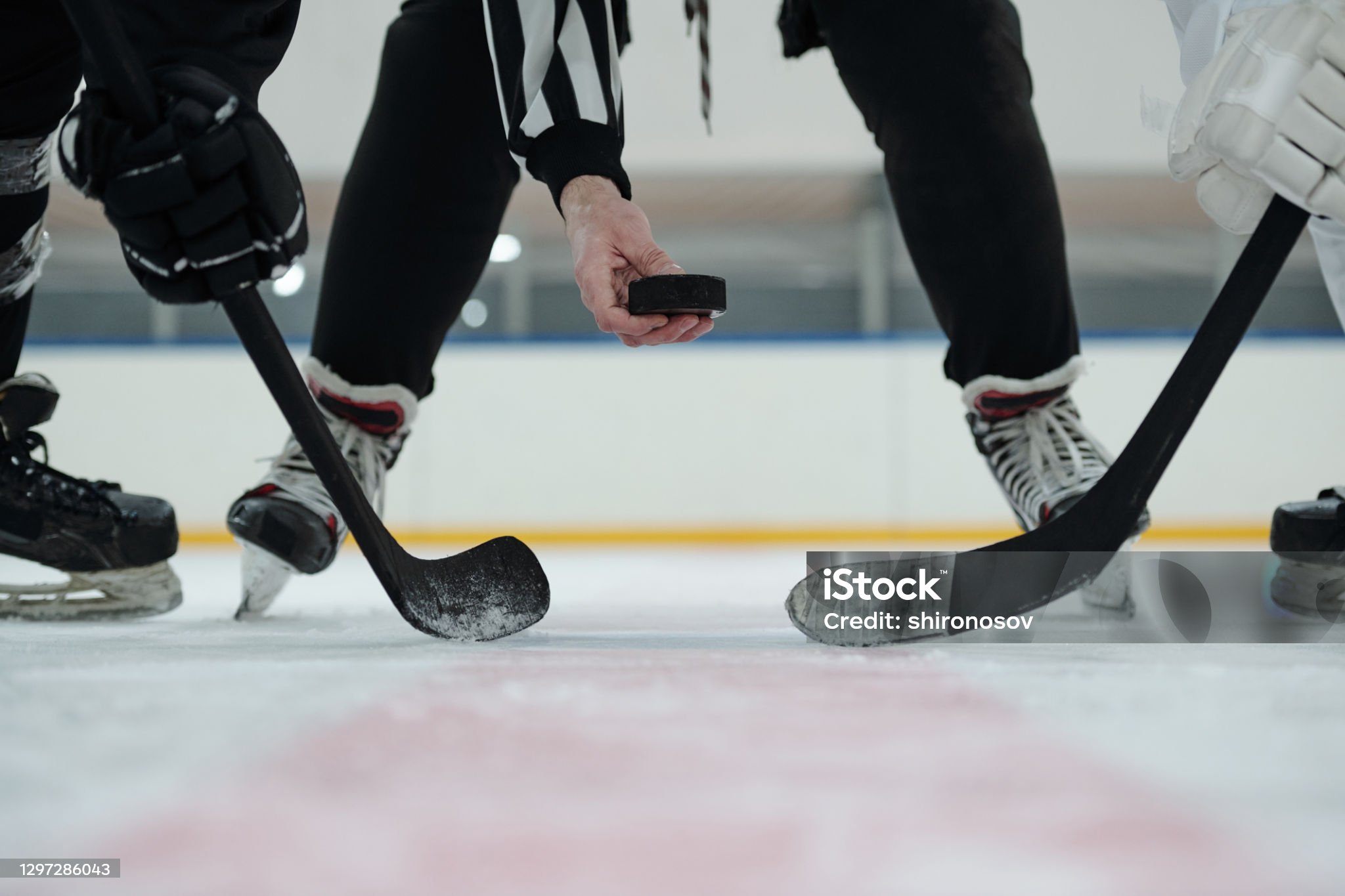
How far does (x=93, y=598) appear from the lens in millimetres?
889

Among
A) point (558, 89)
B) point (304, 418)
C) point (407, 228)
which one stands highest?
point (558, 89)

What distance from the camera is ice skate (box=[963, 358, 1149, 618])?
2.74 ft

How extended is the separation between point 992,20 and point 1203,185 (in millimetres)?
341

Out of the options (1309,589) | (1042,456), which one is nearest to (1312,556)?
(1309,589)

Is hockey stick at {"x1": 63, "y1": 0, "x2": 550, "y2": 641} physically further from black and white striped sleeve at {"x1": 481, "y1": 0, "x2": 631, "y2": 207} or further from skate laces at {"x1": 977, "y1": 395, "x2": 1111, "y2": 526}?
skate laces at {"x1": 977, "y1": 395, "x2": 1111, "y2": 526}

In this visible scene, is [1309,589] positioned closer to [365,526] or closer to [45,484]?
[365,526]

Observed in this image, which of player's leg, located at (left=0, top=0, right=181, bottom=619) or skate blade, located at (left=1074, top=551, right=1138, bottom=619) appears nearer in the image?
skate blade, located at (left=1074, top=551, right=1138, bottom=619)

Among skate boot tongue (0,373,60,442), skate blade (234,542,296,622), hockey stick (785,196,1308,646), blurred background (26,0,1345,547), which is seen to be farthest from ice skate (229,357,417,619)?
blurred background (26,0,1345,547)

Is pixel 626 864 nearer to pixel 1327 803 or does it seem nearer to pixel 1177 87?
pixel 1327 803

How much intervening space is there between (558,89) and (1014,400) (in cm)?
50

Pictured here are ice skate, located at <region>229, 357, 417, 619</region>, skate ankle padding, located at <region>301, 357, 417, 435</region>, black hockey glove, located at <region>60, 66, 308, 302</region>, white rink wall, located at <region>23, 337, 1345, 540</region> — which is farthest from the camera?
white rink wall, located at <region>23, 337, 1345, 540</region>

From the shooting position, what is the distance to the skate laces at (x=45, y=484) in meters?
0.87

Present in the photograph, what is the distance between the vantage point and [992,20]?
35.6 inches

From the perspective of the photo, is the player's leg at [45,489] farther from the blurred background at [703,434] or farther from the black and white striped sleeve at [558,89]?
the blurred background at [703,434]
